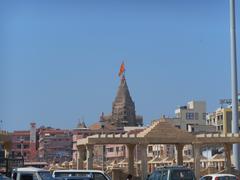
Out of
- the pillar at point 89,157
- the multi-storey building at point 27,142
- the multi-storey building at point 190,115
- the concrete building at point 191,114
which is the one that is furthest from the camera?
the multi-storey building at point 27,142

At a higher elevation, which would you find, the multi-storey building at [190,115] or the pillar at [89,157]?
the multi-storey building at [190,115]

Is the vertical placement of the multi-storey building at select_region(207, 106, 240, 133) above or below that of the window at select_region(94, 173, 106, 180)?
above

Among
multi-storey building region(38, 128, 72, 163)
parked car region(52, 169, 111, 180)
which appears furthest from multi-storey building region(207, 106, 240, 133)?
parked car region(52, 169, 111, 180)

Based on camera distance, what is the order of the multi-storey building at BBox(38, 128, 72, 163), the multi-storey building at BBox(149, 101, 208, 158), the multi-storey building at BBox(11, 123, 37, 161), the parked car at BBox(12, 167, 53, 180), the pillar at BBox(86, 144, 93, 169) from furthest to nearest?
the multi-storey building at BBox(38, 128, 72, 163) → the multi-storey building at BBox(11, 123, 37, 161) → the multi-storey building at BBox(149, 101, 208, 158) → the pillar at BBox(86, 144, 93, 169) → the parked car at BBox(12, 167, 53, 180)

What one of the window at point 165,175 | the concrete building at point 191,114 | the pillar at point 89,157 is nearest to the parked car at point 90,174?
the window at point 165,175

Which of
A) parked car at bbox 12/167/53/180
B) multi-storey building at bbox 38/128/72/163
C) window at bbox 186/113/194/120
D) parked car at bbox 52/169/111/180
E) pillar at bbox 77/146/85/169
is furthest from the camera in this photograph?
multi-storey building at bbox 38/128/72/163

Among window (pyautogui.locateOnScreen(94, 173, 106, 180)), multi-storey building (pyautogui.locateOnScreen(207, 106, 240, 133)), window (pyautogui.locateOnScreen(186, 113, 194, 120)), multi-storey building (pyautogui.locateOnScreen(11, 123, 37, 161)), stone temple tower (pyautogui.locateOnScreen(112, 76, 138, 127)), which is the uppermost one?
stone temple tower (pyautogui.locateOnScreen(112, 76, 138, 127))

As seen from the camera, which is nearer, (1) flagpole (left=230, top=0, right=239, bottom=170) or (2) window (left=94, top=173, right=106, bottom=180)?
(2) window (left=94, top=173, right=106, bottom=180)

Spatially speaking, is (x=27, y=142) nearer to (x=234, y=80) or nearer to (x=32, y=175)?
(x=234, y=80)

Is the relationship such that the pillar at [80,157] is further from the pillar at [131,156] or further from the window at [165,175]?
the window at [165,175]

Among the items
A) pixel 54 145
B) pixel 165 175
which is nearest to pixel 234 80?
pixel 165 175

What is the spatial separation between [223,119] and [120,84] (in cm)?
6034

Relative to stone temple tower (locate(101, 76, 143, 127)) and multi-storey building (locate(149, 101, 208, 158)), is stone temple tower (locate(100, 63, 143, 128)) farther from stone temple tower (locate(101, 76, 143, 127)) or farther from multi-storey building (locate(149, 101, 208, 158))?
multi-storey building (locate(149, 101, 208, 158))

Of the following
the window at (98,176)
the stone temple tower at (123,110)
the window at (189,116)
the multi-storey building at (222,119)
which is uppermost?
the stone temple tower at (123,110)
